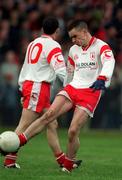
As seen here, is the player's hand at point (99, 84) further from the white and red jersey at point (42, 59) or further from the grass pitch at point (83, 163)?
the grass pitch at point (83, 163)

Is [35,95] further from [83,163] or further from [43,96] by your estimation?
[83,163]

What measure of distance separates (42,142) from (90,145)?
4.30 feet

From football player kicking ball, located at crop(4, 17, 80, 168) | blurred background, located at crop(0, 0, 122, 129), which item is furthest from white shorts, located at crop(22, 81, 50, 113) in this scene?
blurred background, located at crop(0, 0, 122, 129)

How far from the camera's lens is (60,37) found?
71.1 feet

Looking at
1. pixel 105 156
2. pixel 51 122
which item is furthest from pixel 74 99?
pixel 105 156

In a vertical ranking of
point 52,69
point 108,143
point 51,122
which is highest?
point 52,69

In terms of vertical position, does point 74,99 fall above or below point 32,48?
below

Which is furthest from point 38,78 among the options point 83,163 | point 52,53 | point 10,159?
point 83,163

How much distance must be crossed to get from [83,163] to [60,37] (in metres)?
8.13

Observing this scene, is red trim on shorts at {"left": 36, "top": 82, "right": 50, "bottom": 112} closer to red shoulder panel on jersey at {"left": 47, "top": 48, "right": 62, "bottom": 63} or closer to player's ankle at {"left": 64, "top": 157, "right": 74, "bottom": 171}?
red shoulder panel on jersey at {"left": 47, "top": 48, "right": 62, "bottom": 63}

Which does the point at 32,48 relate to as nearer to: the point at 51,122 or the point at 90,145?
the point at 51,122

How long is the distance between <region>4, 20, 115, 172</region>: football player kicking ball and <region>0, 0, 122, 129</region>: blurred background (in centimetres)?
800

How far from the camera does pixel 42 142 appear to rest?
763 inches

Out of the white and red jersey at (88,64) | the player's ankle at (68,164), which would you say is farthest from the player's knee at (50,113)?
the player's ankle at (68,164)
